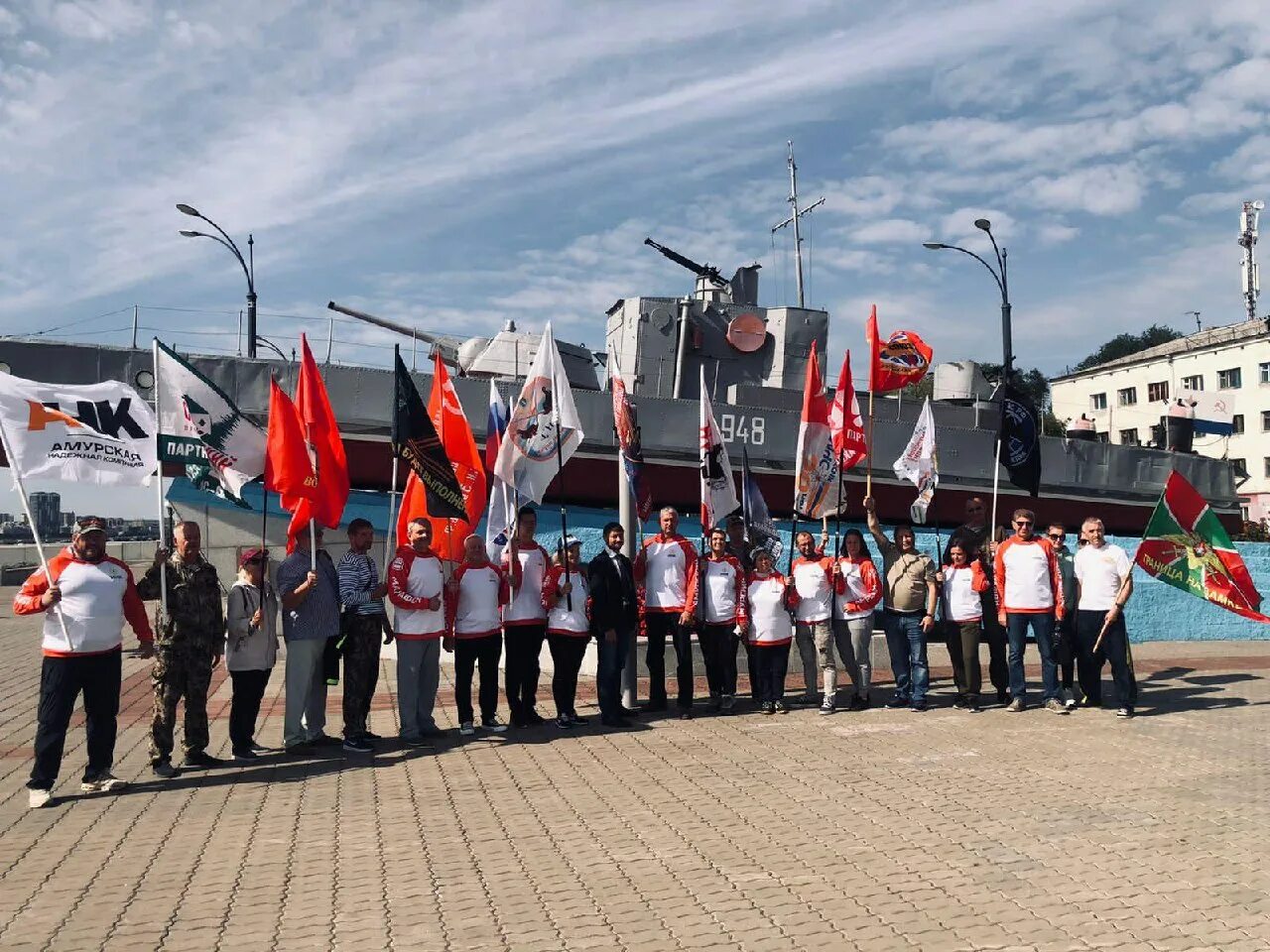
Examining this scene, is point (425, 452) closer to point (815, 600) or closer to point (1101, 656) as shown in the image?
point (815, 600)

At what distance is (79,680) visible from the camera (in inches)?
265

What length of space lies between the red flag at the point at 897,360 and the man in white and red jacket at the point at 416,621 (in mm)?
5206

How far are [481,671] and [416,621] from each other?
2.47 ft

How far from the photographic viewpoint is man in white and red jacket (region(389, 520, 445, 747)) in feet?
26.9

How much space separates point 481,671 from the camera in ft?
28.5

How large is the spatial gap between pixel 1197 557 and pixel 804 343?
43.7 feet

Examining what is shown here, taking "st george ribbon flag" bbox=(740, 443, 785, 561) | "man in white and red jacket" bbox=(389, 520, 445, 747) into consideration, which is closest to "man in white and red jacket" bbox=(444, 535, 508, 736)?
"man in white and red jacket" bbox=(389, 520, 445, 747)

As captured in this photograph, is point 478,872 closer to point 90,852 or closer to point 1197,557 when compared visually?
point 90,852

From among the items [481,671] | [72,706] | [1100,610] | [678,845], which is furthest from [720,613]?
[72,706]

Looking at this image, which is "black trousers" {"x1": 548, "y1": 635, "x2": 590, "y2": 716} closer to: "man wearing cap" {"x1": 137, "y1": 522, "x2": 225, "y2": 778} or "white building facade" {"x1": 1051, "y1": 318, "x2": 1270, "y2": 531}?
"man wearing cap" {"x1": 137, "y1": 522, "x2": 225, "y2": 778}

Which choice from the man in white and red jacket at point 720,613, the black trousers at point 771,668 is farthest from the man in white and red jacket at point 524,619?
the black trousers at point 771,668

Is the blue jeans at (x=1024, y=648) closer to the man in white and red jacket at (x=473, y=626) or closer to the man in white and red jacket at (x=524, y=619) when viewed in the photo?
the man in white and red jacket at (x=524, y=619)

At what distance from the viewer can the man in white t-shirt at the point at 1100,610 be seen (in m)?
9.14

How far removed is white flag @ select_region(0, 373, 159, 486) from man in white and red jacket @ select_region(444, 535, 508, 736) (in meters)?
2.40
